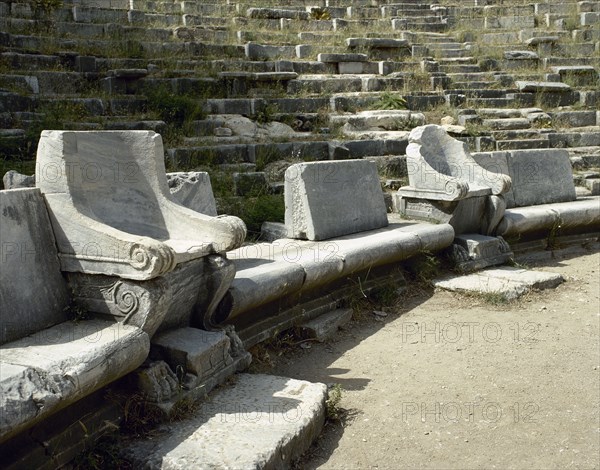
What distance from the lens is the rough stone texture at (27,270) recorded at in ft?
12.3

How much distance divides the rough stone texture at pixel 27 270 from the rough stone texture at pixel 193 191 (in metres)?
1.96

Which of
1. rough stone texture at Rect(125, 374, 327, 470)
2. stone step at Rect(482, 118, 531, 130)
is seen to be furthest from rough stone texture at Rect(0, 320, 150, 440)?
stone step at Rect(482, 118, 531, 130)

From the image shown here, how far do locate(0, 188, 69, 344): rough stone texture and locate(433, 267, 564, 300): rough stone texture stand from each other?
4.04m

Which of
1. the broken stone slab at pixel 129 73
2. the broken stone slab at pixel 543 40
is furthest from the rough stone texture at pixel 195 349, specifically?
the broken stone slab at pixel 543 40

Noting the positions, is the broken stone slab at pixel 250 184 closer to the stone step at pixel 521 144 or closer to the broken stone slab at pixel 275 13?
the stone step at pixel 521 144

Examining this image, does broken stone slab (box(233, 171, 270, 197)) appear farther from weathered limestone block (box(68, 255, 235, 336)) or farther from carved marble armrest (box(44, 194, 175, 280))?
carved marble armrest (box(44, 194, 175, 280))

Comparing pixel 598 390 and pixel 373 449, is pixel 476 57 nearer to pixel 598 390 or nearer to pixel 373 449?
pixel 598 390

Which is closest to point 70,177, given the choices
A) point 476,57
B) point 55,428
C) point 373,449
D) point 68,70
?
point 55,428

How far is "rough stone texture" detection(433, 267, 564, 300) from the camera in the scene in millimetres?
6734

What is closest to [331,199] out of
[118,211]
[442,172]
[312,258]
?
[312,258]

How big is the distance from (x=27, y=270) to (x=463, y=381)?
2.90 metres

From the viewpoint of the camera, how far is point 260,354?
5156mm

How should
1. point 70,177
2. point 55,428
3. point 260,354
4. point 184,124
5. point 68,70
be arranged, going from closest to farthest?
1. point 55,428
2. point 70,177
3. point 260,354
4. point 184,124
5. point 68,70

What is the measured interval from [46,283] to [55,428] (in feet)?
3.04
